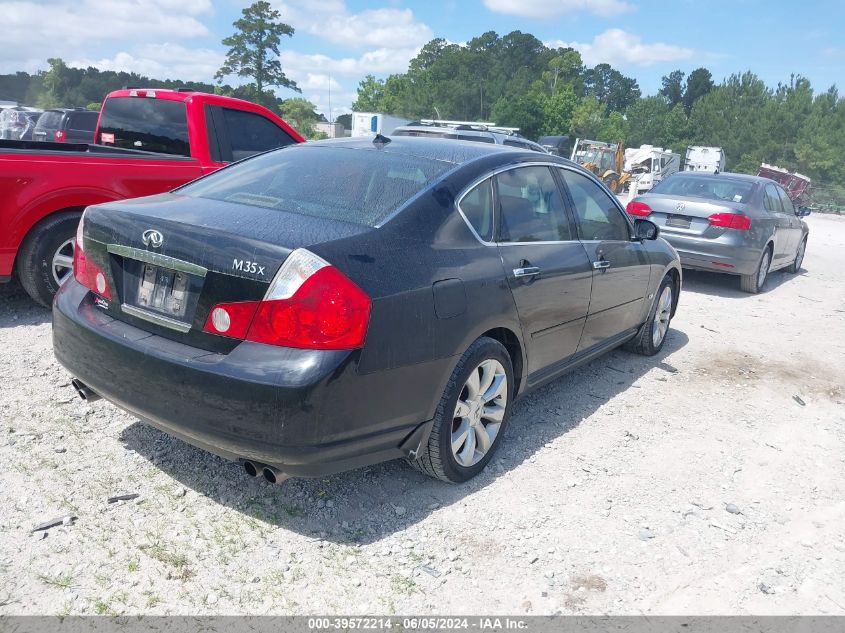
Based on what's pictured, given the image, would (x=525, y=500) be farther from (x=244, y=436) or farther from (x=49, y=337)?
(x=49, y=337)

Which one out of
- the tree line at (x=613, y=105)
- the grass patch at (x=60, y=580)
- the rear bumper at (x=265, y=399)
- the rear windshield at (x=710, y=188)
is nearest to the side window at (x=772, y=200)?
the rear windshield at (x=710, y=188)

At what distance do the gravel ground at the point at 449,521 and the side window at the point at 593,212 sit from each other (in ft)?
3.99

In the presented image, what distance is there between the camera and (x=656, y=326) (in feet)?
19.1

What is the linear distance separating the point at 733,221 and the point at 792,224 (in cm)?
259

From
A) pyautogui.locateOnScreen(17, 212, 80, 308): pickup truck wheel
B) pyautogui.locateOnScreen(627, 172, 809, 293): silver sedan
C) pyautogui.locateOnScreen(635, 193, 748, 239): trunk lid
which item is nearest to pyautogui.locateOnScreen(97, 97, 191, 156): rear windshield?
pyautogui.locateOnScreen(17, 212, 80, 308): pickup truck wheel

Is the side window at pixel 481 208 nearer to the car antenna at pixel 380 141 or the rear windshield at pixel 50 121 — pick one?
the car antenna at pixel 380 141

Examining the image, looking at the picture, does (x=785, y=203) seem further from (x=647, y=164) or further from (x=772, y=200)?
(x=647, y=164)

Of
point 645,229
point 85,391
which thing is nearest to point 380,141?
point 85,391

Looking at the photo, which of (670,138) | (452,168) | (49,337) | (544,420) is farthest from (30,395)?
(670,138)

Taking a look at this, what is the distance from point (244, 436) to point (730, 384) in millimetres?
4274

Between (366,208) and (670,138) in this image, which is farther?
(670,138)

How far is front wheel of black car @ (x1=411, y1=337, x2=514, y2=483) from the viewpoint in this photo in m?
3.15

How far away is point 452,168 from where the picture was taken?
3.45m

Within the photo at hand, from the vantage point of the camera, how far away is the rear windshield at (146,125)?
21.2 ft
